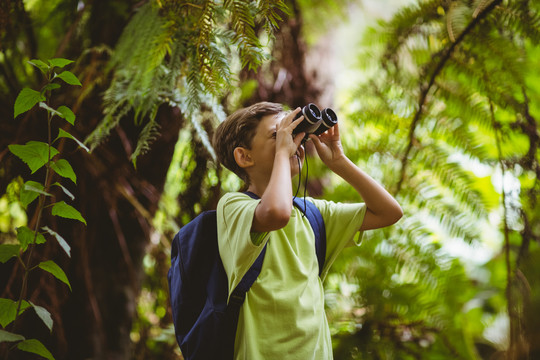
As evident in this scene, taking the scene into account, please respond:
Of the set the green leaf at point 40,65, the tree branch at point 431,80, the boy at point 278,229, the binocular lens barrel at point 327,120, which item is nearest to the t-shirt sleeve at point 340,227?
the boy at point 278,229

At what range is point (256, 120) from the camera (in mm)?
1432

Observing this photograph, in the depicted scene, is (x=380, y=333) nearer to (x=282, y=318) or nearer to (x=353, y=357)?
(x=353, y=357)

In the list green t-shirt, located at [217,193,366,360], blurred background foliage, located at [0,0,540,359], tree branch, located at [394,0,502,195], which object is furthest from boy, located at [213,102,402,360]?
tree branch, located at [394,0,502,195]

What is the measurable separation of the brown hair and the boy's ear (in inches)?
0.9

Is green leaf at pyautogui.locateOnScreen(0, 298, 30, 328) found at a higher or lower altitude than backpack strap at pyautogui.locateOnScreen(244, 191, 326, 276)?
higher

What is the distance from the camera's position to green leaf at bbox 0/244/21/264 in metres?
1.02

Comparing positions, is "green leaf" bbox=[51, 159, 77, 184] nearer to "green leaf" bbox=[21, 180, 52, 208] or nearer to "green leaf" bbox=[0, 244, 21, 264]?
→ "green leaf" bbox=[21, 180, 52, 208]

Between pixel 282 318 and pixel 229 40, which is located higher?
pixel 229 40

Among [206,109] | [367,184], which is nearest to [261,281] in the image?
[367,184]

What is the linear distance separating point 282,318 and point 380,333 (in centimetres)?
115

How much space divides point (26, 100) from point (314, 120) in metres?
0.77

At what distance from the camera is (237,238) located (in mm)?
1105

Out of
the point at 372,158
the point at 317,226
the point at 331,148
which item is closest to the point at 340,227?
the point at 317,226

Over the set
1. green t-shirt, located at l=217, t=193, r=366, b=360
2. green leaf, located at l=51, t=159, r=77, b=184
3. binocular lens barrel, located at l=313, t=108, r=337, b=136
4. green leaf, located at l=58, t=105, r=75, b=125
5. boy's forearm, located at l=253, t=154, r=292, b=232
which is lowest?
green t-shirt, located at l=217, t=193, r=366, b=360
